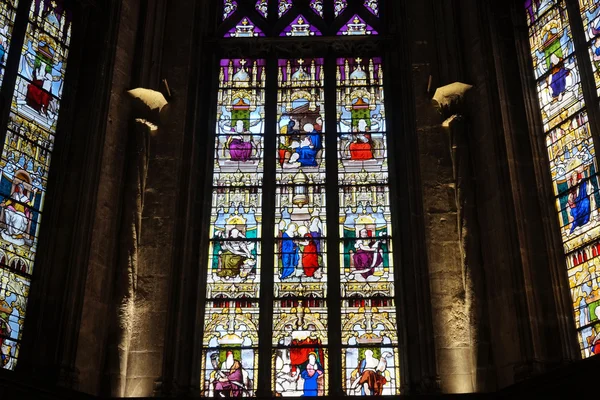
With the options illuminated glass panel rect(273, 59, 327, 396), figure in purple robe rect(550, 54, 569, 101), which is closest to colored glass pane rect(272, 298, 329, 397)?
illuminated glass panel rect(273, 59, 327, 396)

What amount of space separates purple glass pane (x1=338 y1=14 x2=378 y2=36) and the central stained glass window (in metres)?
0.02

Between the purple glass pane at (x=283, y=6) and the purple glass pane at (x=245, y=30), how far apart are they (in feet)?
1.46

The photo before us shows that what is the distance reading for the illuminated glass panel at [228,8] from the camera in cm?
1399

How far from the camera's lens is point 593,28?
35.4 ft

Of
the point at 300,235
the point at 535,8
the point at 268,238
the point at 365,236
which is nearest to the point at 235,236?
the point at 268,238

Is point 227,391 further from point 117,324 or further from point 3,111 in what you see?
point 3,111

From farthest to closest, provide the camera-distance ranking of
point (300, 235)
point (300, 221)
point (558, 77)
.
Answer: point (300, 221) → point (300, 235) → point (558, 77)

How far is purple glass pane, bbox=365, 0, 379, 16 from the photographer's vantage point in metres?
14.0

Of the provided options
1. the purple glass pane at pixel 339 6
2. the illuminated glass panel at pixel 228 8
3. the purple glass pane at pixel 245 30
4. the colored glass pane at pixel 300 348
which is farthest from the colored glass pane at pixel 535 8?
the colored glass pane at pixel 300 348

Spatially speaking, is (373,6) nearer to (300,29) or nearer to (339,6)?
(339,6)

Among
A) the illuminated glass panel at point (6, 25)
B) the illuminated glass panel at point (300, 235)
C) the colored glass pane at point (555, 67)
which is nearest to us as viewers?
the colored glass pane at point (555, 67)

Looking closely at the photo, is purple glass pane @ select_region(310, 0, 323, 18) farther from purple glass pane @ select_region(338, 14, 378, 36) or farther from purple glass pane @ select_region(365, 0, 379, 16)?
purple glass pane @ select_region(365, 0, 379, 16)

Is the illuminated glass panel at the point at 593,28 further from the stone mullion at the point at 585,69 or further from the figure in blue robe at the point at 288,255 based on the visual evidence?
the figure in blue robe at the point at 288,255

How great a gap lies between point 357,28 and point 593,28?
4026 mm
